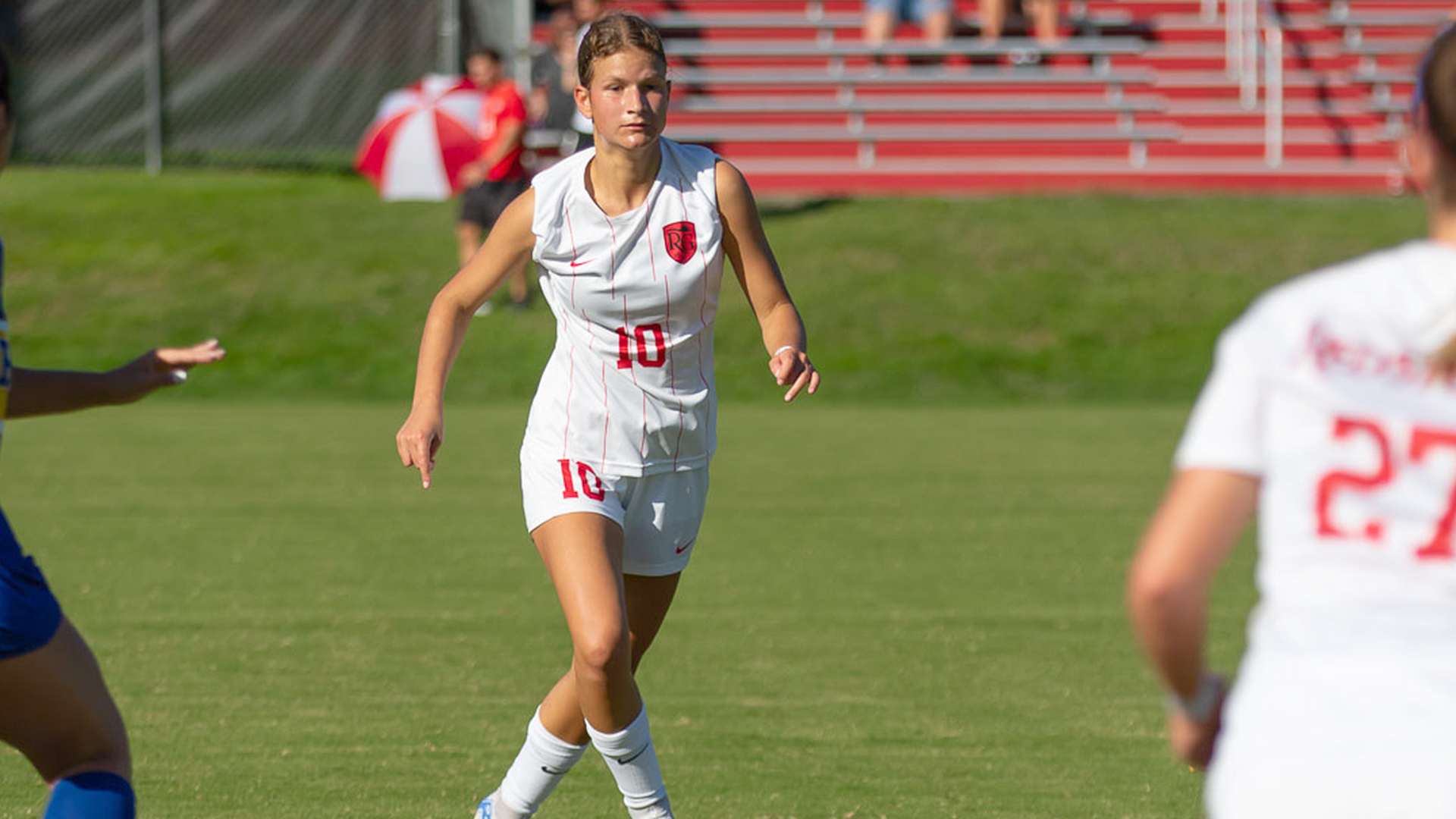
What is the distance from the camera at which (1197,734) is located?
2.39 meters

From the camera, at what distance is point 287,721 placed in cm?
586

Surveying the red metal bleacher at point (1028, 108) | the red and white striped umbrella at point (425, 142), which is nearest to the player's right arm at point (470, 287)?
the red and white striped umbrella at point (425, 142)

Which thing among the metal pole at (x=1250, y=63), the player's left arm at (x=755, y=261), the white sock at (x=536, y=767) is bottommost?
the metal pole at (x=1250, y=63)

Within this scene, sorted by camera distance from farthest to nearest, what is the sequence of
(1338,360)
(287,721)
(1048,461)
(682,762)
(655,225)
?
(1048,461) < (287,721) < (682,762) < (655,225) < (1338,360)

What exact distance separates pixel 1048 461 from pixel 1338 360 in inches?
386

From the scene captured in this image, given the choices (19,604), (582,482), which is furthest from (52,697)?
(582,482)

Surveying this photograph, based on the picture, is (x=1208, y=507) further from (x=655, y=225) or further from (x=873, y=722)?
(x=873, y=722)

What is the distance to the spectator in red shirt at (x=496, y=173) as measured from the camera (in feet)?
54.2

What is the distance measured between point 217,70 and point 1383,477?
72.6 ft

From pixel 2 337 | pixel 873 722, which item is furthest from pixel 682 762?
pixel 2 337

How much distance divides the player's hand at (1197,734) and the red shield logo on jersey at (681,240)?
7.51 feet

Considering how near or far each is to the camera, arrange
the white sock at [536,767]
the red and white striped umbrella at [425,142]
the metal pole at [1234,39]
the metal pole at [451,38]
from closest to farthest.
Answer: the white sock at [536,767] < the red and white striped umbrella at [425,142] < the metal pole at [451,38] < the metal pole at [1234,39]

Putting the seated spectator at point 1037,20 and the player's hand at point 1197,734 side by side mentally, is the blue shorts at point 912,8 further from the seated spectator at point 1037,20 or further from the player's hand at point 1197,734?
the player's hand at point 1197,734

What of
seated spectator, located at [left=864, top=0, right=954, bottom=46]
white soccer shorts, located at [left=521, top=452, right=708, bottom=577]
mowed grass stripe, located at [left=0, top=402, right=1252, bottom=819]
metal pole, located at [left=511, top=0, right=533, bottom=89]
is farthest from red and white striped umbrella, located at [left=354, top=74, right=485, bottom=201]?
white soccer shorts, located at [left=521, top=452, right=708, bottom=577]
